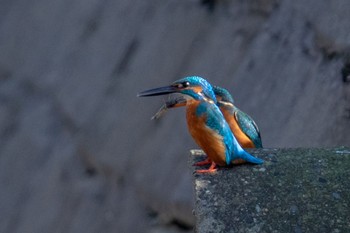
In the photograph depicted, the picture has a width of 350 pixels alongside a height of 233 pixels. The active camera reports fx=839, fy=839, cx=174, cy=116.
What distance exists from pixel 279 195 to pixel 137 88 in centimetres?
206

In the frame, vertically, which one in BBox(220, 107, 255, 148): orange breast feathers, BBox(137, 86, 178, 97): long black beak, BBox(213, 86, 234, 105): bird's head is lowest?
BBox(220, 107, 255, 148): orange breast feathers

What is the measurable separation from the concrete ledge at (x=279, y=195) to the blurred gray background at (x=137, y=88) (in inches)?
68.6

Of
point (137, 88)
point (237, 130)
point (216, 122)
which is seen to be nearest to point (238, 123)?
point (237, 130)

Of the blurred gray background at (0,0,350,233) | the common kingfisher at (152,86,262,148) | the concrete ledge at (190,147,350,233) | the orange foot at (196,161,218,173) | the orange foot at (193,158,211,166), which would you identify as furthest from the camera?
the blurred gray background at (0,0,350,233)

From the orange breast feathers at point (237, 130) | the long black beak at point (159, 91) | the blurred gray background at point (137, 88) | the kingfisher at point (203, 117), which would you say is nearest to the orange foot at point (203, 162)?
the kingfisher at point (203, 117)

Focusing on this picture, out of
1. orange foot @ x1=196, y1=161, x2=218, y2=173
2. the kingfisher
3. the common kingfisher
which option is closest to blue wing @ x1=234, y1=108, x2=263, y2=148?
the common kingfisher

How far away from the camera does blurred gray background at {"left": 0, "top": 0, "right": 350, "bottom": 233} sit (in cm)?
421

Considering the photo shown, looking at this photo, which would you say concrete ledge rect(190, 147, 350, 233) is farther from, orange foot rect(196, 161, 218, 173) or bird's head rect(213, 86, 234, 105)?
bird's head rect(213, 86, 234, 105)

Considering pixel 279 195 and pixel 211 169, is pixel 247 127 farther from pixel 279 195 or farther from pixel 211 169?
pixel 279 195

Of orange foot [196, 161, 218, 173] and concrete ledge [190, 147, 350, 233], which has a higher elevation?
orange foot [196, 161, 218, 173]

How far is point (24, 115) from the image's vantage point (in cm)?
425

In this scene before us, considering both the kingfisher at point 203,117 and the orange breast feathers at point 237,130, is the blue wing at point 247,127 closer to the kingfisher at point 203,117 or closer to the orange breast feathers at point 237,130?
the orange breast feathers at point 237,130

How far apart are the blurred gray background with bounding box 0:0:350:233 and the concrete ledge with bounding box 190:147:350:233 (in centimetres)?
174

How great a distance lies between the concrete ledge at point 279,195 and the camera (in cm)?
215
